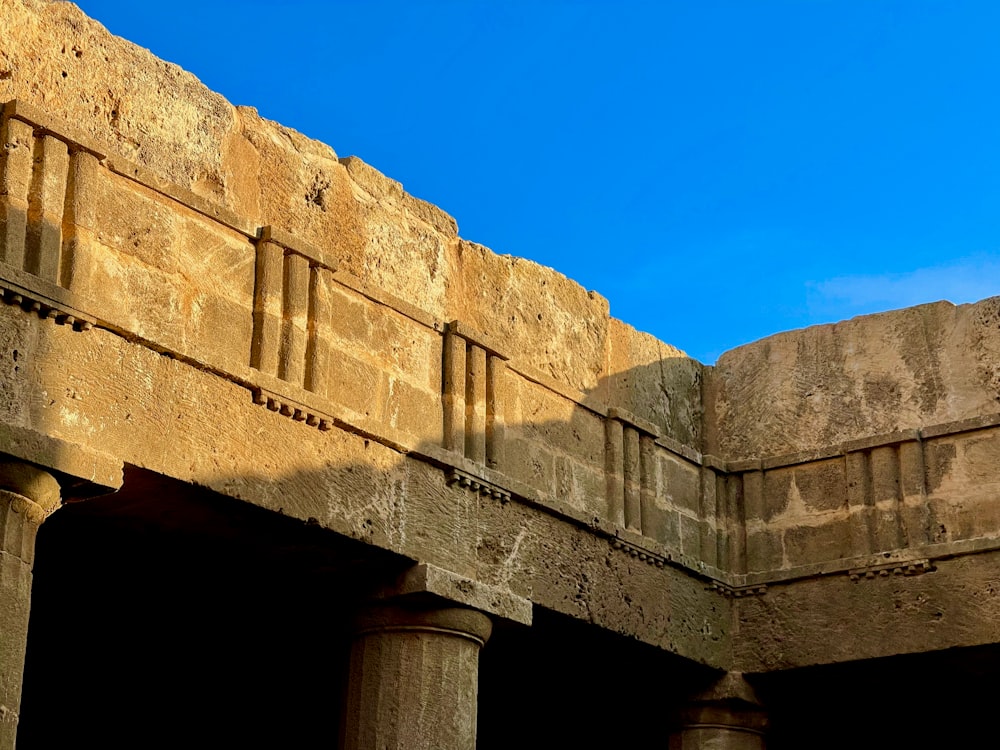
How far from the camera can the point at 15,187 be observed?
7.70 m

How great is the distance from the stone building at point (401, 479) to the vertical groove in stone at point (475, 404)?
17 millimetres

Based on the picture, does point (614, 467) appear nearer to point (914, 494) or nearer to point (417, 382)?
point (417, 382)

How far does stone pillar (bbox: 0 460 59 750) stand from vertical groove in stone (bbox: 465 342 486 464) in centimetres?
280

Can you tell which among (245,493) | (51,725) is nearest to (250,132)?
(245,493)

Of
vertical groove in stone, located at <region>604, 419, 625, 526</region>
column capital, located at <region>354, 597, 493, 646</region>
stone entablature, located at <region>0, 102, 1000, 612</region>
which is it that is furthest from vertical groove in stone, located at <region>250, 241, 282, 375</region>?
vertical groove in stone, located at <region>604, 419, 625, 526</region>

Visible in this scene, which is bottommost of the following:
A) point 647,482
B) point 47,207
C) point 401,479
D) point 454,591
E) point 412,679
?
point 412,679

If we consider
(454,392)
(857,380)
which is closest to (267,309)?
(454,392)

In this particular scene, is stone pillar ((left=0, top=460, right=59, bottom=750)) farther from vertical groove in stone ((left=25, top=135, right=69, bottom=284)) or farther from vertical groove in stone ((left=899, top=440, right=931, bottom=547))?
vertical groove in stone ((left=899, top=440, right=931, bottom=547))

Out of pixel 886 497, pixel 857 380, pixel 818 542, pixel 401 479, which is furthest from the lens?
pixel 857 380

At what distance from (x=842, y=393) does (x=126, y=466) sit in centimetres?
553

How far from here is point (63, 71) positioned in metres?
8.31

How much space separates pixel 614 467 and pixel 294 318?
8.95 ft

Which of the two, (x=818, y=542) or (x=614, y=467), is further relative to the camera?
(x=818, y=542)

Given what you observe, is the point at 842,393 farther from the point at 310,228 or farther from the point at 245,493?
the point at 245,493
